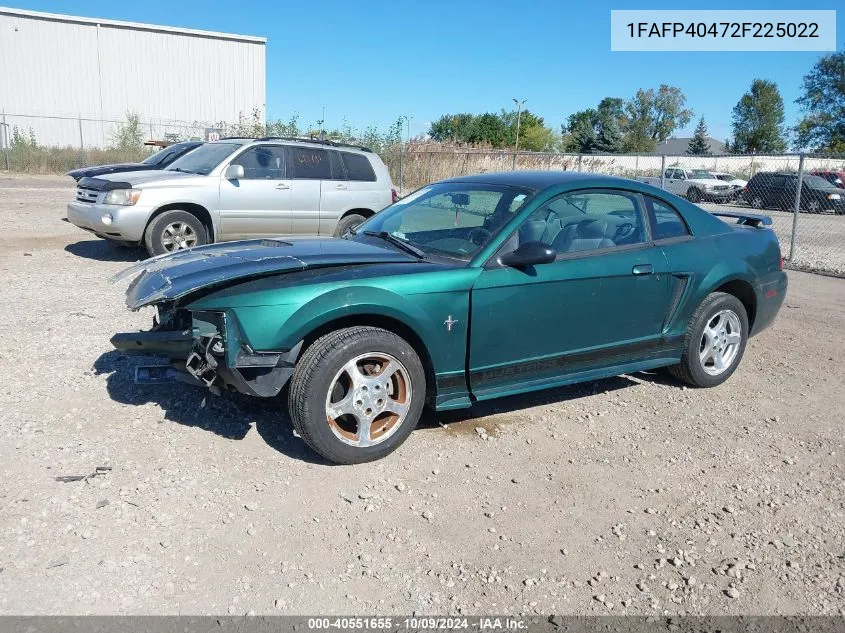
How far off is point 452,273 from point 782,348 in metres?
4.21

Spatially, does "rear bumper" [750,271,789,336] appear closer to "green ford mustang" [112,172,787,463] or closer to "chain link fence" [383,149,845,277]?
"green ford mustang" [112,172,787,463]

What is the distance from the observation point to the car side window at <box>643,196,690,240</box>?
514cm

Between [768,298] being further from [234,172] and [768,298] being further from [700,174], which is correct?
[700,174]

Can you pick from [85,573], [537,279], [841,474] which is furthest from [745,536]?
[85,573]

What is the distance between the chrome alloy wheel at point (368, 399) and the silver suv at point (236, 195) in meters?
5.31

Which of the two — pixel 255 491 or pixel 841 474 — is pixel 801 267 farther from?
pixel 255 491

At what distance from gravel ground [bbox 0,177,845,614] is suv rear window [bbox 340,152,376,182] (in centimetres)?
576

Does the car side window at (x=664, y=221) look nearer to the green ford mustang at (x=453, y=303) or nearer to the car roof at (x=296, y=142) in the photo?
the green ford mustang at (x=453, y=303)

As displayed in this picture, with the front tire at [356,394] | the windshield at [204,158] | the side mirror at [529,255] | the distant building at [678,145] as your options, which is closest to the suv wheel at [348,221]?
the windshield at [204,158]

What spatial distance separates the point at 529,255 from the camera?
13.9 feet

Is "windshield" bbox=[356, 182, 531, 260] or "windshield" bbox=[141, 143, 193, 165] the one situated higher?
"windshield" bbox=[141, 143, 193, 165]

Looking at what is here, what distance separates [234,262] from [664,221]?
3.06m

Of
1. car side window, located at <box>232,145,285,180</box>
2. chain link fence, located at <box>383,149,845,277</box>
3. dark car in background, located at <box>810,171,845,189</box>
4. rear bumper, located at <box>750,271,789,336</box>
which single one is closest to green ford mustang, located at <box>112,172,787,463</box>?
rear bumper, located at <box>750,271,789,336</box>

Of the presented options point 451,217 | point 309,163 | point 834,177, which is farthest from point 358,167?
point 834,177
